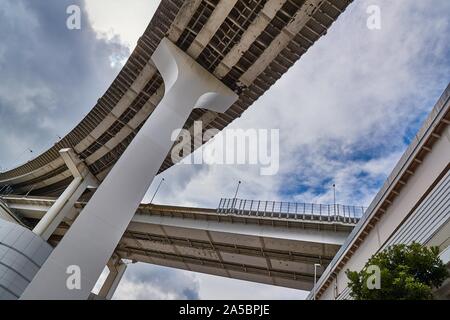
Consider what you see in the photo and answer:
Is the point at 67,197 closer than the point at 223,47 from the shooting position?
No

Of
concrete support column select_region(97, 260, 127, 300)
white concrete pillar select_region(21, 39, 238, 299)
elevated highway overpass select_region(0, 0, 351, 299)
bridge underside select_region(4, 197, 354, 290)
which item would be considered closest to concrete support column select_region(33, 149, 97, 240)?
elevated highway overpass select_region(0, 0, 351, 299)

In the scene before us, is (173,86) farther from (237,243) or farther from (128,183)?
(237,243)

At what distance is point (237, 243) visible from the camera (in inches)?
941

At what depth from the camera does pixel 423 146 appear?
9.49 meters

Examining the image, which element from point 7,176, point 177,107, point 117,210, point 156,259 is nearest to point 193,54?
point 177,107

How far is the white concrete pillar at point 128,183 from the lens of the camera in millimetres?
12953

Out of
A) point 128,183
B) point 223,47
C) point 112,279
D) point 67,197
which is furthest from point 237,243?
point 67,197

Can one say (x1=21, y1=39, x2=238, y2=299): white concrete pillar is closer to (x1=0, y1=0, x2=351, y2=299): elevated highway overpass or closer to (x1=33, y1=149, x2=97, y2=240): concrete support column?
(x1=0, y1=0, x2=351, y2=299): elevated highway overpass

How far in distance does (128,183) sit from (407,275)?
13.5 metres

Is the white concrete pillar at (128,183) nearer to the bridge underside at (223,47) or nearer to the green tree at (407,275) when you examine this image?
the bridge underside at (223,47)

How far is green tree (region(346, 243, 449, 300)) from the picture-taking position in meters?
7.05

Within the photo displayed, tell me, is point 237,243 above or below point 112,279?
above

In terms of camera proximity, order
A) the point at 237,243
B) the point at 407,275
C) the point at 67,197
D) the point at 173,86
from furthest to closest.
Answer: the point at 67,197
the point at 237,243
the point at 173,86
the point at 407,275

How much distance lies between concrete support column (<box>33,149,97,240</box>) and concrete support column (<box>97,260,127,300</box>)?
27.7 feet
